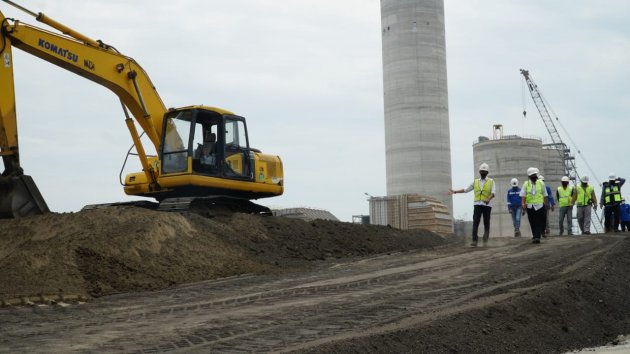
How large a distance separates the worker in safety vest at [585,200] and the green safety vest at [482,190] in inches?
269

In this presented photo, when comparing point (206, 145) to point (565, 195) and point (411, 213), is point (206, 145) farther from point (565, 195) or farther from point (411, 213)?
point (411, 213)

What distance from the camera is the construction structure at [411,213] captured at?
34.2 m

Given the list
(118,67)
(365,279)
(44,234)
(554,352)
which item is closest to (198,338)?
(554,352)

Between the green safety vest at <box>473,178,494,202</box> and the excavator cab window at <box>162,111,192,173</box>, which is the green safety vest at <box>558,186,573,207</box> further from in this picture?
the excavator cab window at <box>162,111,192,173</box>

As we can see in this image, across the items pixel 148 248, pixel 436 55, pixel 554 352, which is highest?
pixel 436 55

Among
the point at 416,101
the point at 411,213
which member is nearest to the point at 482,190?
the point at 411,213

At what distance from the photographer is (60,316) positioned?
33.4 feet

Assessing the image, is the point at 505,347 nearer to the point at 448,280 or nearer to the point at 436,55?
the point at 448,280

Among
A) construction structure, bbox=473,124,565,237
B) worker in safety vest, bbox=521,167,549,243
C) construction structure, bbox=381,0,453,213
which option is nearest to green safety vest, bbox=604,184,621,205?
worker in safety vest, bbox=521,167,549,243

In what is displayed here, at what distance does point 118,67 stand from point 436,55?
83.1ft

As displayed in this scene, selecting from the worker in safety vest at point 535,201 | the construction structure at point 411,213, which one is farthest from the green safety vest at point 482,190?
the construction structure at point 411,213

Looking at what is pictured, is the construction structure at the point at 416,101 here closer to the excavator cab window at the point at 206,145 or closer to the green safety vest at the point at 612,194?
the green safety vest at the point at 612,194

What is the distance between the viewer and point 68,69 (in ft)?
59.2

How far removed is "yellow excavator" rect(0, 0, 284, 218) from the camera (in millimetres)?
17609
